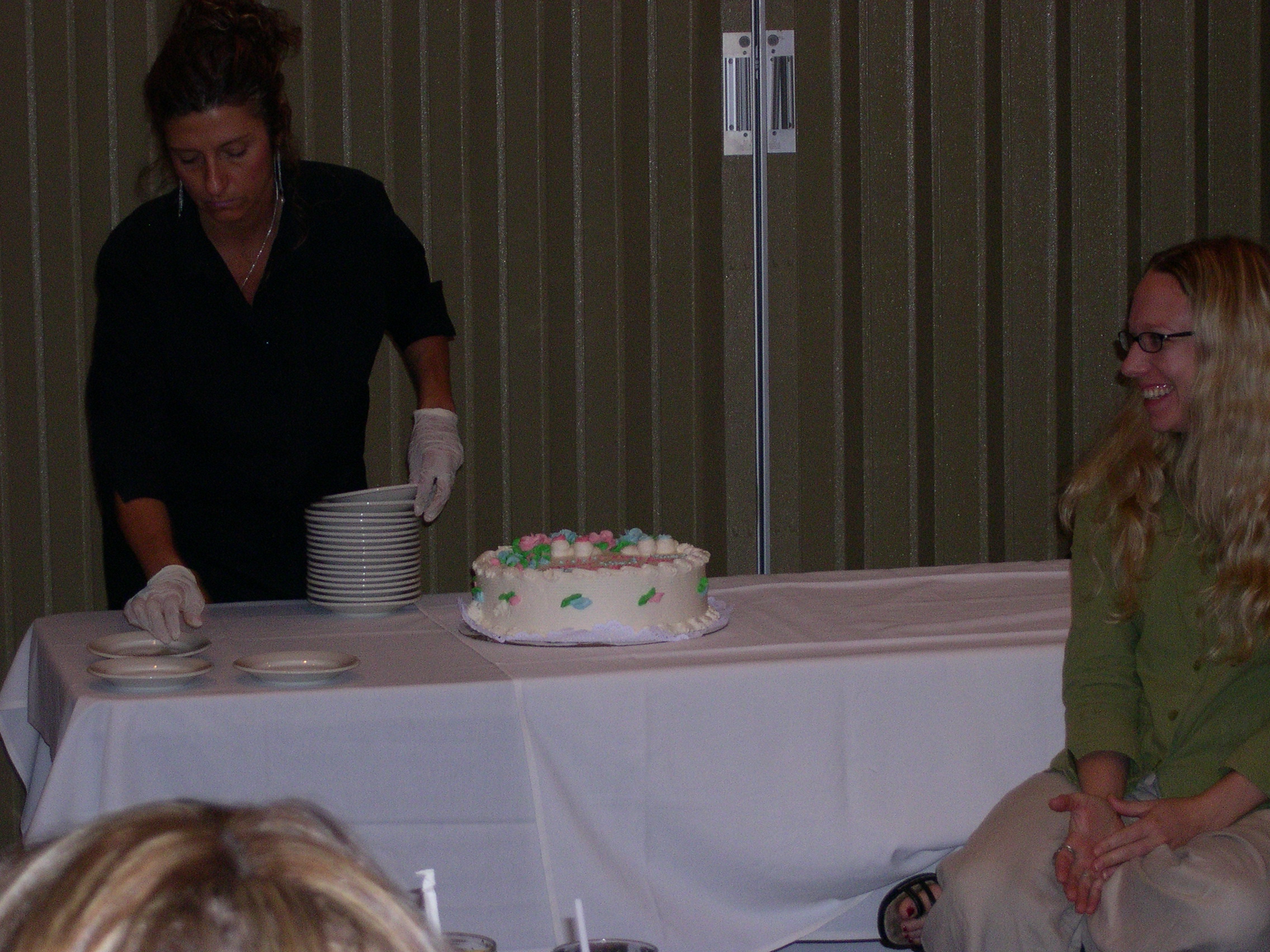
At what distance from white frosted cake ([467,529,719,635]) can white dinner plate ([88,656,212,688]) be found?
0.40 metres

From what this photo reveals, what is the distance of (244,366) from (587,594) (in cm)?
84

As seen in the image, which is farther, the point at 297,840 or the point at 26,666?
the point at 26,666

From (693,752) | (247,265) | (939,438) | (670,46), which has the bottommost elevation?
(693,752)

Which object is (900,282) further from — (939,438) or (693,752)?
(693,752)

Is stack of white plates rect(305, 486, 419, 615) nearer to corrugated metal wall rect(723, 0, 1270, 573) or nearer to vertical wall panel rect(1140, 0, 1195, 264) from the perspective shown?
corrugated metal wall rect(723, 0, 1270, 573)

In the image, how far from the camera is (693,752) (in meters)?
1.68

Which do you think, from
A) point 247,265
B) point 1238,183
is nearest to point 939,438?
point 1238,183

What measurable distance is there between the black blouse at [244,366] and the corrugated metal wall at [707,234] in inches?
33.1

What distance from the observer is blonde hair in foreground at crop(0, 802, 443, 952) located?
0.40 meters

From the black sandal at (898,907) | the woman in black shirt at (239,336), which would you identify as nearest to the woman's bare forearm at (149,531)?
the woman in black shirt at (239,336)

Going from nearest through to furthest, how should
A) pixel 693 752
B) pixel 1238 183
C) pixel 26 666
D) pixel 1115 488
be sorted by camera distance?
pixel 693 752 → pixel 1115 488 → pixel 26 666 → pixel 1238 183

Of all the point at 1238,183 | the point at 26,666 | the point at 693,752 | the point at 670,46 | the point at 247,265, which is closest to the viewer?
the point at 693,752

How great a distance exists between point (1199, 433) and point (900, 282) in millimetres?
1769

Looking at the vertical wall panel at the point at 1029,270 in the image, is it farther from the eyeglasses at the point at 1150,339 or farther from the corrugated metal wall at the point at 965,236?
the eyeglasses at the point at 1150,339
